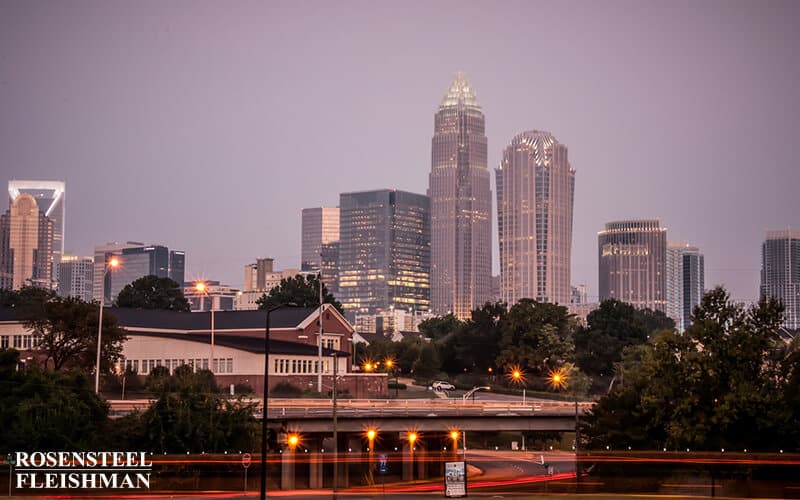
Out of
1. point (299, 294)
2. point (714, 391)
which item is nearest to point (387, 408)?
point (714, 391)

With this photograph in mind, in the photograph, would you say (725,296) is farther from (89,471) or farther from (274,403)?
(89,471)

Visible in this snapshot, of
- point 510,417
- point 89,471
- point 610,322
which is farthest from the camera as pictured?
point 610,322

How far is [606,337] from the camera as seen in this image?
183 meters

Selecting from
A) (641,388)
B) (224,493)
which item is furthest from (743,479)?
(224,493)

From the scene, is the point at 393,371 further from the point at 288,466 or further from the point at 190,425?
the point at 190,425

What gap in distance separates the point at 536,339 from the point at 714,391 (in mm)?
89645

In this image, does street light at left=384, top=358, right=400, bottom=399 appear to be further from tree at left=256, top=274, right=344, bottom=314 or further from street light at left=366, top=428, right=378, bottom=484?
street light at left=366, top=428, right=378, bottom=484

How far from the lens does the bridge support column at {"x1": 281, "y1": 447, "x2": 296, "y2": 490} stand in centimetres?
9312

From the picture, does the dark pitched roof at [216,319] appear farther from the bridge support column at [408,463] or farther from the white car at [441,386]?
the bridge support column at [408,463]

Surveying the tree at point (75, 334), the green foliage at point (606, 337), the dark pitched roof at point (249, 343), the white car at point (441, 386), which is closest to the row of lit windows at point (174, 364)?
the dark pitched roof at point (249, 343)

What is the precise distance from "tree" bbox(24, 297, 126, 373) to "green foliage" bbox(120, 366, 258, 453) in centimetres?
3122

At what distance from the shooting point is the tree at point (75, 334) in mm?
117750

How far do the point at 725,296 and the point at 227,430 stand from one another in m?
38.2

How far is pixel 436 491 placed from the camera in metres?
83.2
